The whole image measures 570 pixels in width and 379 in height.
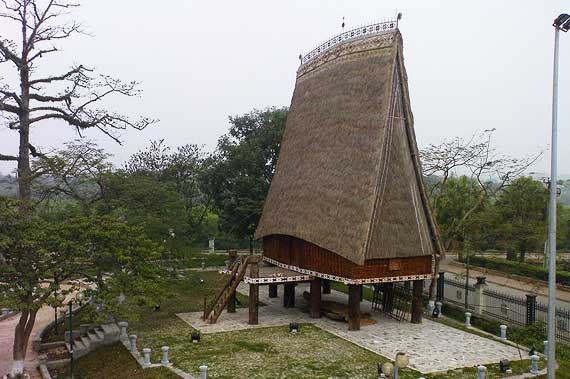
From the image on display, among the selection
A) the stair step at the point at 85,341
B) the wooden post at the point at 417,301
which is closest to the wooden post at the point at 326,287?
the wooden post at the point at 417,301

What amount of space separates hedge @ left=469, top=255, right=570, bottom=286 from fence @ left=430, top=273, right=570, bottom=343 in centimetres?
1144

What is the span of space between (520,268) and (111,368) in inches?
1251

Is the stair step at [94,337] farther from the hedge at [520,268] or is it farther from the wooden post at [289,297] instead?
the hedge at [520,268]

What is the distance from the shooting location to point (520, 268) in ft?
125

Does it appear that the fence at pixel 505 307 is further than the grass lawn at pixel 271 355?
Yes

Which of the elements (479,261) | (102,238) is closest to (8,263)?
(102,238)

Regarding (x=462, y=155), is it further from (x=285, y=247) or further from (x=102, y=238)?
(x=102, y=238)

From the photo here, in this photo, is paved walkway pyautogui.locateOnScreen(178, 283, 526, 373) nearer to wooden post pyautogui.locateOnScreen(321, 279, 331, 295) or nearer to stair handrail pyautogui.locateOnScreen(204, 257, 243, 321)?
stair handrail pyautogui.locateOnScreen(204, 257, 243, 321)

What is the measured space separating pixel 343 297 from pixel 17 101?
18.7 m

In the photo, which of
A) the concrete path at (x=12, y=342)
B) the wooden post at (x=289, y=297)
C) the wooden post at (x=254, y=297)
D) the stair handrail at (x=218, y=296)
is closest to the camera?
the concrete path at (x=12, y=342)

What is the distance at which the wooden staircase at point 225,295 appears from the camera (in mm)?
21297

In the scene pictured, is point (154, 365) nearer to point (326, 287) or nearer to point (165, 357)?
point (165, 357)

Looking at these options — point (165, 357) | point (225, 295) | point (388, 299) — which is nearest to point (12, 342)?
point (165, 357)

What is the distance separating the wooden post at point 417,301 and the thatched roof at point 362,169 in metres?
1.54
